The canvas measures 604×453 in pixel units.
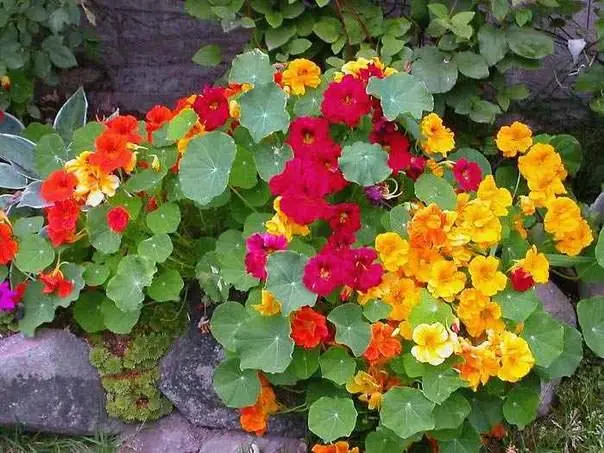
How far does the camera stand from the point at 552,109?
3.62 m

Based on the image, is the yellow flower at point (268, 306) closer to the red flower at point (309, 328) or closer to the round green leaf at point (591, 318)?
the red flower at point (309, 328)

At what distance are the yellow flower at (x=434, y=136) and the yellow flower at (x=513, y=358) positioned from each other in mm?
603

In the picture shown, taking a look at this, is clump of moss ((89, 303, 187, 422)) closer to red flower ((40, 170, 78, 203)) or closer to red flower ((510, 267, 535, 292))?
red flower ((40, 170, 78, 203))

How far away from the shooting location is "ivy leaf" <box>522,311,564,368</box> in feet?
7.72

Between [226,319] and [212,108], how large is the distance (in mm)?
606

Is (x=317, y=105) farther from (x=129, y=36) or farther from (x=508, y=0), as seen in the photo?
(x=129, y=36)

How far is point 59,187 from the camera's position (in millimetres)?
2500

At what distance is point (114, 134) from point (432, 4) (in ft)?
3.64

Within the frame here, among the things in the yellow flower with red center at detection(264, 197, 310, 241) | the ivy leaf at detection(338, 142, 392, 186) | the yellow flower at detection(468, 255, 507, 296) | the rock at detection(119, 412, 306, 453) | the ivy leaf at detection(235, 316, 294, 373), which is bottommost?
the rock at detection(119, 412, 306, 453)

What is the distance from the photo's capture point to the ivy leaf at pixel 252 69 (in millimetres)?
2605

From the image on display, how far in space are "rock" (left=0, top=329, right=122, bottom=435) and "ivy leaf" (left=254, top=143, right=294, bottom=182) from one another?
801mm

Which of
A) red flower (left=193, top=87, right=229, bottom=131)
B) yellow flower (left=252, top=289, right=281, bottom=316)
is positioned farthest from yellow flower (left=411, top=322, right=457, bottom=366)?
red flower (left=193, top=87, right=229, bottom=131)

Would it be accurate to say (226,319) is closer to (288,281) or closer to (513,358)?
(288,281)

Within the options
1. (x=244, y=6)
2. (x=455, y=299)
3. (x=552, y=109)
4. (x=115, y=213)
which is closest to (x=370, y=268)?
(x=455, y=299)
